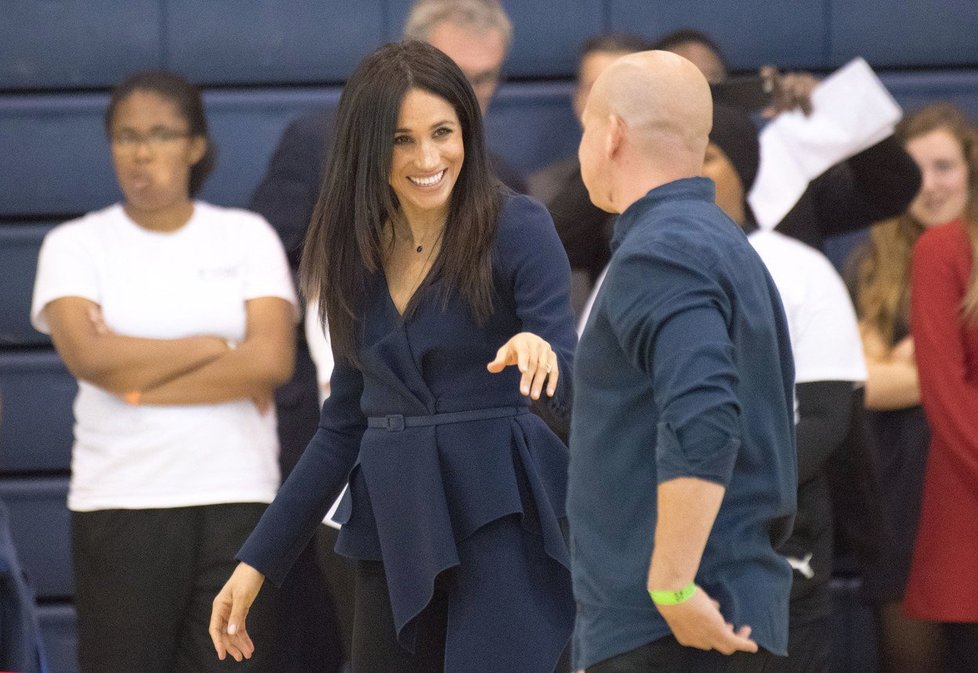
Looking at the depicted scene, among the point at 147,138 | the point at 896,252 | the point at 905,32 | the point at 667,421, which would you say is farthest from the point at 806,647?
the point at 905,32

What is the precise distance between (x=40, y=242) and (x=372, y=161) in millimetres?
2741

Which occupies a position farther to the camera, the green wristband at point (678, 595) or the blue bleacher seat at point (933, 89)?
the blue bleacher seat at point (933, 89)

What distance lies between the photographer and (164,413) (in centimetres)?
357

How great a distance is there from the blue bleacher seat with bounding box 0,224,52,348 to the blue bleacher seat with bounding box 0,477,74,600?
0.45 m

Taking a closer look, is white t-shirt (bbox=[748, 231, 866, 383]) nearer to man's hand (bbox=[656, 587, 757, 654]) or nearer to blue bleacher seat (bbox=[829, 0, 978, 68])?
man's hand (bbox=[656, 587, 757, 654])

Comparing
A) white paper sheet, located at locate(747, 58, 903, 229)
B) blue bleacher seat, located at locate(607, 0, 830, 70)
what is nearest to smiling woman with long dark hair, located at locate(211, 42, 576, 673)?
white paper sheet, located at locate(747, 58, 903, 229)

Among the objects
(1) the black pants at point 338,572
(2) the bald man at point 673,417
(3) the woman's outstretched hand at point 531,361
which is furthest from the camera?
(1) the black pants at point 338,572

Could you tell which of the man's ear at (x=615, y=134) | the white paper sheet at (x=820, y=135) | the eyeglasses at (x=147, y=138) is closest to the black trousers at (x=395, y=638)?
the man's ear at (x=615, y=134)

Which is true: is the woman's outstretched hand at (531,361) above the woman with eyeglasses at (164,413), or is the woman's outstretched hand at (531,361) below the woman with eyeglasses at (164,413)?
above

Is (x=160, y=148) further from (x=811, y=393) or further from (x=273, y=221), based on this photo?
(x=811, y=393)

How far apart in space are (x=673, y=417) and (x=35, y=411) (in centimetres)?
338

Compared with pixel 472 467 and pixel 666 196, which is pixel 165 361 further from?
pixel 666 196

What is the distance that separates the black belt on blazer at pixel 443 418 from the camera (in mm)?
2320

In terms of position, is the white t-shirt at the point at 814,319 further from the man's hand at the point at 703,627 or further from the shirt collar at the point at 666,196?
the man's hand at the point at 703,627
